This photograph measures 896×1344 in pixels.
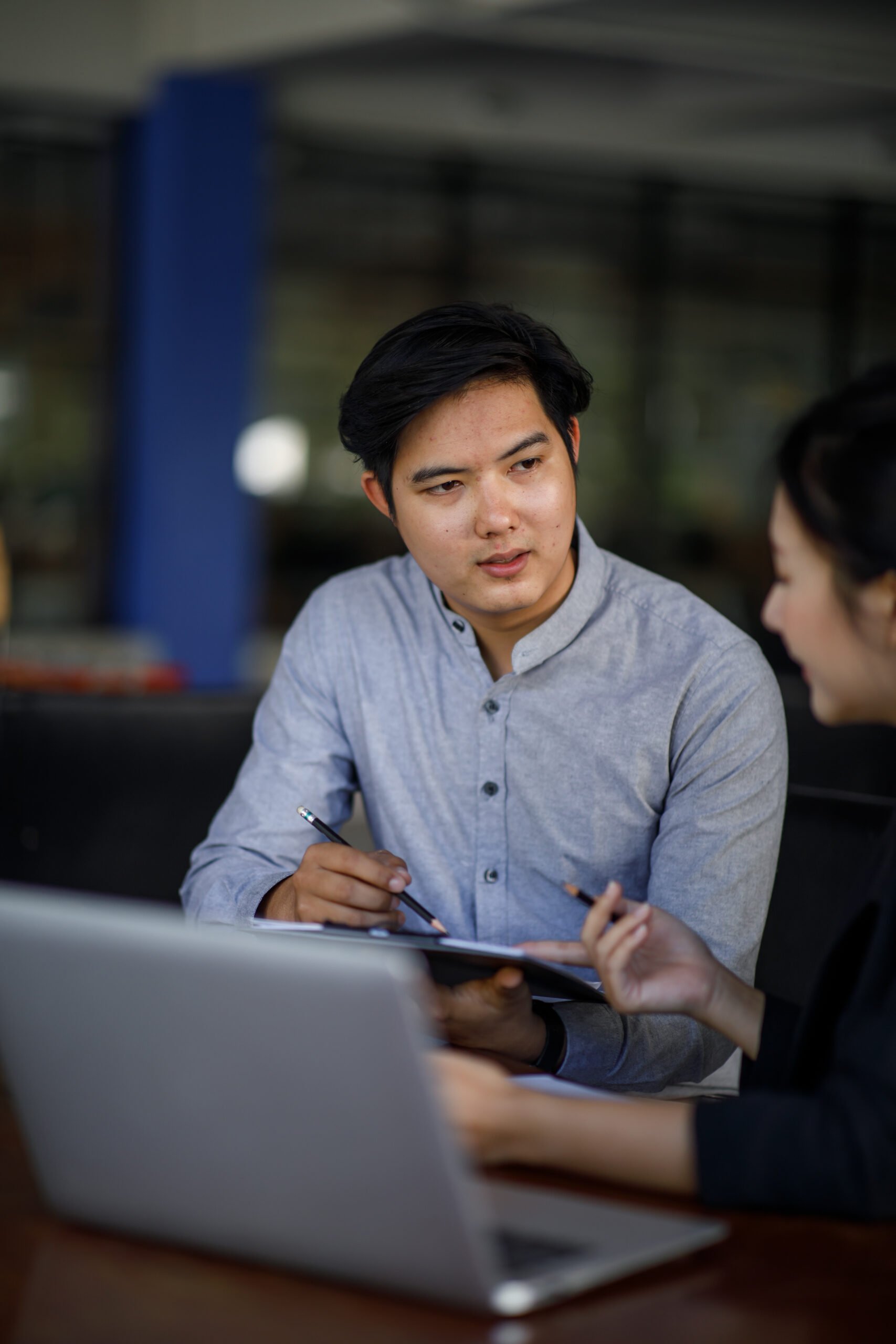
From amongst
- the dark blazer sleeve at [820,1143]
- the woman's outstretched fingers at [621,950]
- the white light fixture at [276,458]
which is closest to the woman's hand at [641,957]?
the woman's outstretched fingers at [621,950]

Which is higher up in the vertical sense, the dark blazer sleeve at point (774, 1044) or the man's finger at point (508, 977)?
the man's finger at point (508, 977)

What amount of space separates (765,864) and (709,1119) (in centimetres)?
64

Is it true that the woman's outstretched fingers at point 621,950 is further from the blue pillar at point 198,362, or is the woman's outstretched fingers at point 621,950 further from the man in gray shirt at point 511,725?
the blue pillar at point 198,362

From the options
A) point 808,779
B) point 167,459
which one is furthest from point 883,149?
point 808,779

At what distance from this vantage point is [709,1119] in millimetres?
961

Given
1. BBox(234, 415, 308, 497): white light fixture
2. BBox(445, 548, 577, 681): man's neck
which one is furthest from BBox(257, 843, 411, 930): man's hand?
BBox(234, 415, 308, 497): white light fixture

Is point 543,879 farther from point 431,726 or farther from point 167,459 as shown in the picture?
point 167,459

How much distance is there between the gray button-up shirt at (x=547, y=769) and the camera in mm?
1560

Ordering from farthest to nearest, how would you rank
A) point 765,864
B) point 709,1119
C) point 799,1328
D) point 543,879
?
point 543,879
point 765,864
point 709,1119
point 799,1328

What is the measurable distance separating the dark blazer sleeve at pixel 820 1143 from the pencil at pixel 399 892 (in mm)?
511

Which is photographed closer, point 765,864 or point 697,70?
point 765,864

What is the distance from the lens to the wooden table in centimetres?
74

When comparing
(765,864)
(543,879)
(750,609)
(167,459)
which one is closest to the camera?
(765,864)

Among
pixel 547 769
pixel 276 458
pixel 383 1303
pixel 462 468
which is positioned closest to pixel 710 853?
pixel 547 769
